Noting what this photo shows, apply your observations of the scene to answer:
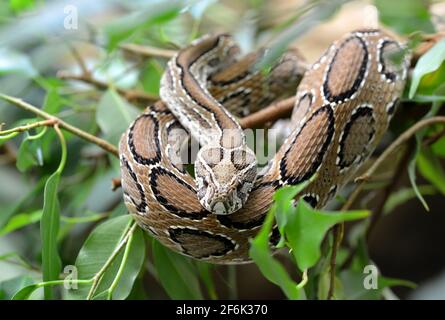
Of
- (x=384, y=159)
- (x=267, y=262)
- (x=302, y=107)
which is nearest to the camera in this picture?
(x=267, y=262)

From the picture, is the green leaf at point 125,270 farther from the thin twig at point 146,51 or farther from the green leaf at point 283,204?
the thin twig at point 146,51

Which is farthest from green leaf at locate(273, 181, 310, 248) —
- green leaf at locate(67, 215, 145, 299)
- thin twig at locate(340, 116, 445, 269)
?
green leaf at locate(67, 215, 145, 299)

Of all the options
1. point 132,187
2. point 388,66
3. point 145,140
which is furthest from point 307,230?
point 388,66

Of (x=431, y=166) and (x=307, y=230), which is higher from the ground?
(x=431, y=166)

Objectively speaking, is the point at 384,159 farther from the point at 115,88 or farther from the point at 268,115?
the point at 115,88
